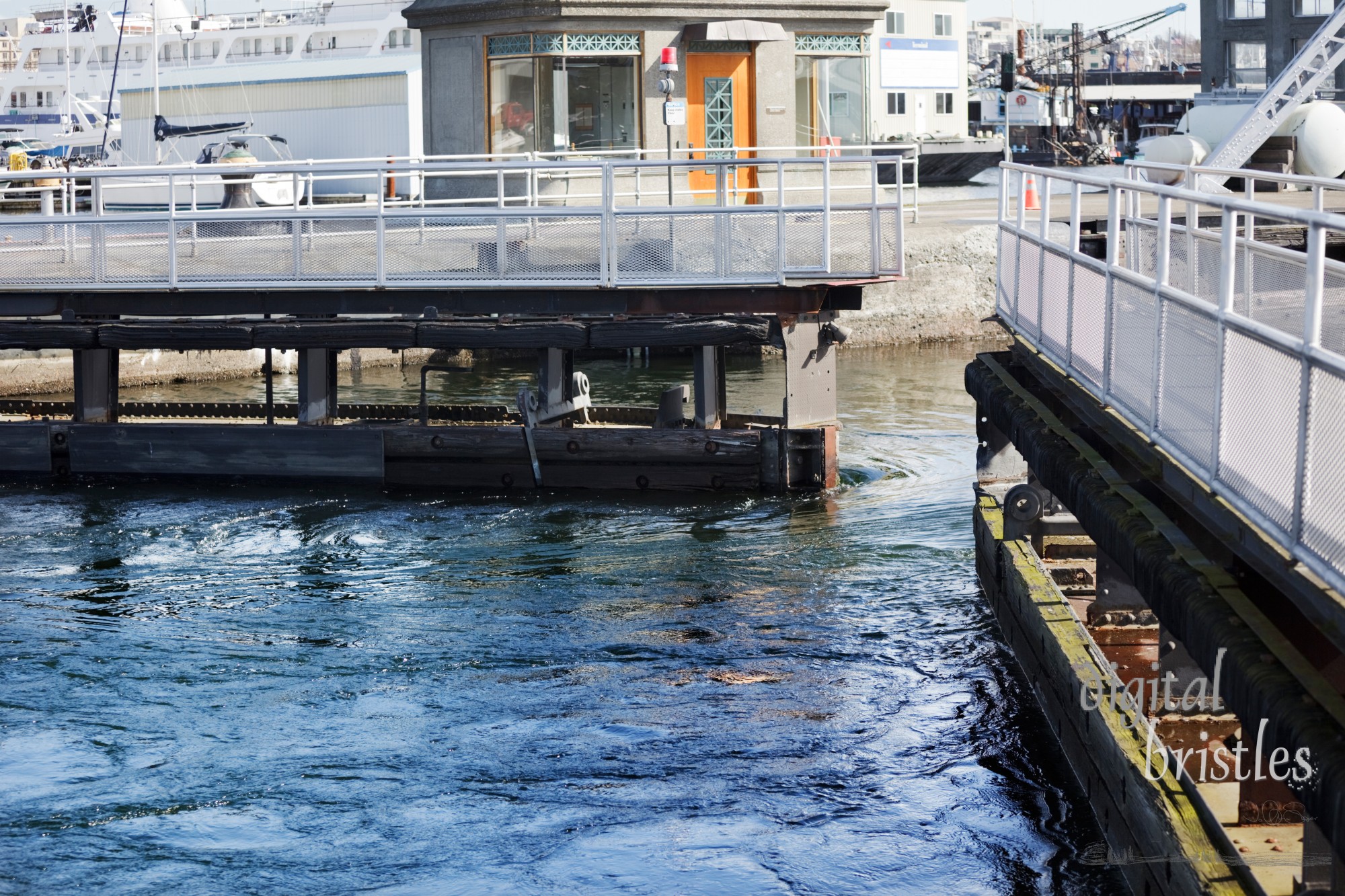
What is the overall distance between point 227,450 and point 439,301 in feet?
10.2

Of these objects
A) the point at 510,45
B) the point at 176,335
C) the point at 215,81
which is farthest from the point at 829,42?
the point at 215,81

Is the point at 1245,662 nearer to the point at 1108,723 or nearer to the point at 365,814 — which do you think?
the point at 1108,723

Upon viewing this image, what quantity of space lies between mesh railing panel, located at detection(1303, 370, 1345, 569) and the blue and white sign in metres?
63.1

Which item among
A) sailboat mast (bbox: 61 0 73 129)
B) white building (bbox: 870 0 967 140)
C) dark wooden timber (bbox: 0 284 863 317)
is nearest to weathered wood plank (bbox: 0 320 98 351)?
dark wooden timber (bbox: 0 284 863 317)

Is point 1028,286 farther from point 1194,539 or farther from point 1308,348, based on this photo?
point 1308,348

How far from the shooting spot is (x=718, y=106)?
2206cm

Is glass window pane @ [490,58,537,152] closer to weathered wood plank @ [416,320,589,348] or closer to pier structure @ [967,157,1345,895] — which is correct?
weathered wood plank @ [416,320,589,348]

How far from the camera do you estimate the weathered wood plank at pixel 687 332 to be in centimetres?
1711

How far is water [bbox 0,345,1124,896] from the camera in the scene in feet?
28.6

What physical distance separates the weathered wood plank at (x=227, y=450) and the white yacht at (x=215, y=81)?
3532 centimetres

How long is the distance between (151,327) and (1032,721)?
38.8 ft

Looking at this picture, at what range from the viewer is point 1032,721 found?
427 inches

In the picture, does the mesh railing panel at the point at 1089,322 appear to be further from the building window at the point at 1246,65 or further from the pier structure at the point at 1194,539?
the building window at the point at 1246,65
